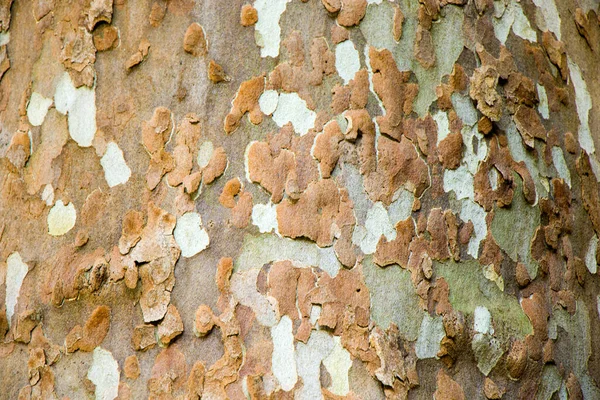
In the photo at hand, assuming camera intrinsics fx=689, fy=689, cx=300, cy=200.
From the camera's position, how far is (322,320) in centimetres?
118

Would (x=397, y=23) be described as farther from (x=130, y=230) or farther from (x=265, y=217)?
(x=130, y=230)

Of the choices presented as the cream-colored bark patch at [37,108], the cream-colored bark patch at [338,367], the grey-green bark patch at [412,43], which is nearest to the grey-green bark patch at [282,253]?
the cream-colored bark patch at [338,367]

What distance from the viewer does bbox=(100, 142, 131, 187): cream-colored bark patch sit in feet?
4.36

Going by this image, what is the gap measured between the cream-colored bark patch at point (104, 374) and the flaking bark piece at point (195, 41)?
1.94ft

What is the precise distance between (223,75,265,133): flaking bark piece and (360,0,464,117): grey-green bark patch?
234mm

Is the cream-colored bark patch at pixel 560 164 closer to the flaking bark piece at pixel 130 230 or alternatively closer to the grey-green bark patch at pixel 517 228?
the grey-green bark patch at pixel 517 228

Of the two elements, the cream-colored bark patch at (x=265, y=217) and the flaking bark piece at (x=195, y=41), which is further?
the flaking bark piece at (x=195, y=41)

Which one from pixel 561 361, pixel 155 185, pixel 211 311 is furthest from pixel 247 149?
pixel 561 361

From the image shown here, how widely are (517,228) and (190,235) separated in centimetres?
64

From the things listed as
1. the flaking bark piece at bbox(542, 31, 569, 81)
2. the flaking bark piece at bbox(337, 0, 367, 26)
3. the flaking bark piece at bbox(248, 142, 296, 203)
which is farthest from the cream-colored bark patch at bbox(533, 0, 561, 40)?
the flaking bark piece at bbox(248, 142, 296, 203)

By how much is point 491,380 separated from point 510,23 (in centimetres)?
76

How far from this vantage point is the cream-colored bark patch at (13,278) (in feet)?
4.50

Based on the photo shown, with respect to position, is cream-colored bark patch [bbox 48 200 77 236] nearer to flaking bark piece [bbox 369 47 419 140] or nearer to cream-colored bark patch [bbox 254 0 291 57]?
cream-colored bark patch [bbox 254 0 291 57]

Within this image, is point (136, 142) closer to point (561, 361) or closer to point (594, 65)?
point (561, 361)
